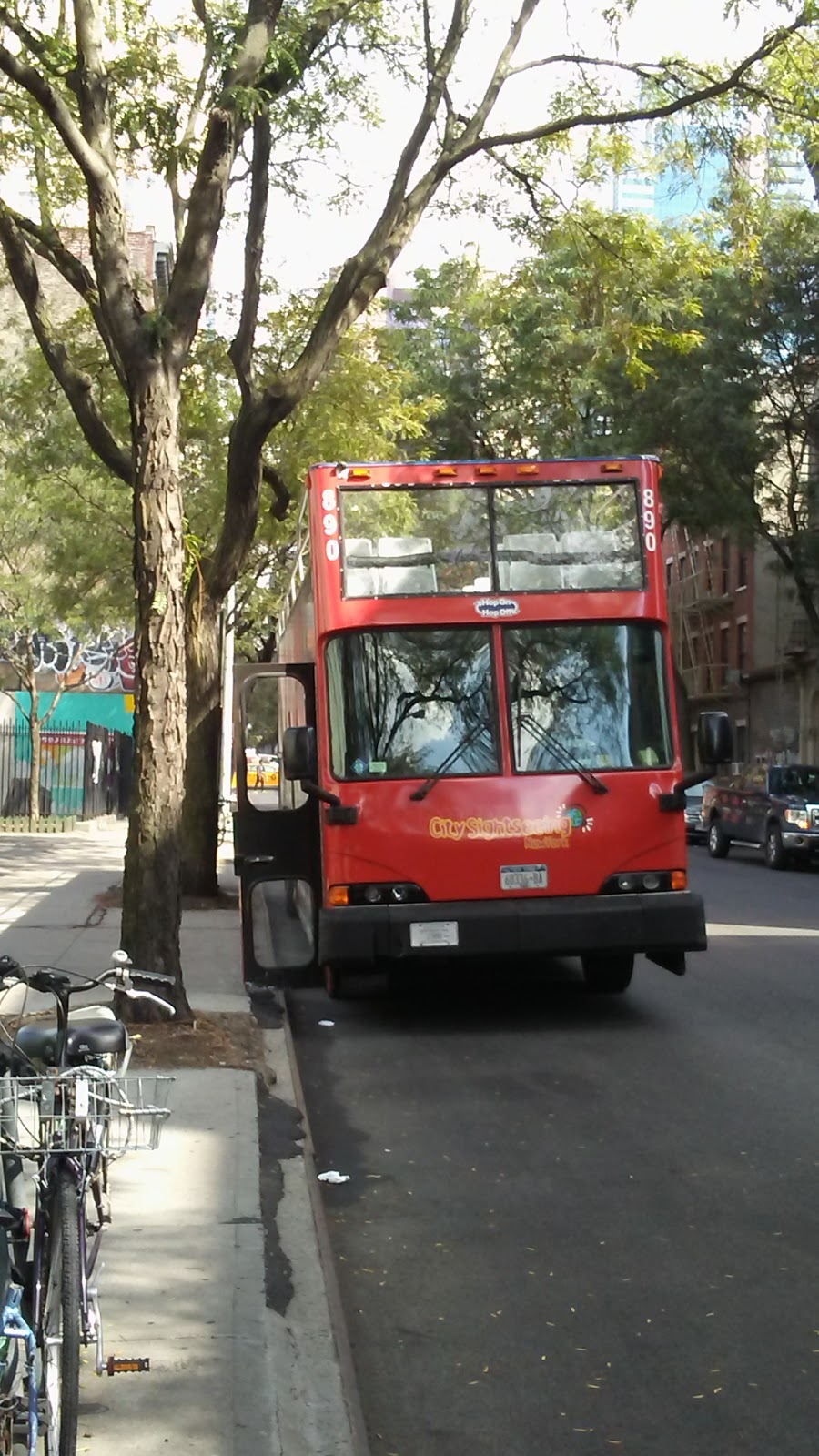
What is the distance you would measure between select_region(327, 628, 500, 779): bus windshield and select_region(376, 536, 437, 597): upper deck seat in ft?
0.91

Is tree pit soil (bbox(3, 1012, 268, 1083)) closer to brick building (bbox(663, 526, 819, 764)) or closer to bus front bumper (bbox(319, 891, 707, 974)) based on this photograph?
bus front bumper (bbox(319, 891, 707, 974))

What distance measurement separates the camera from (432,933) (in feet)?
36.4

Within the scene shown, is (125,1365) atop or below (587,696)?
below

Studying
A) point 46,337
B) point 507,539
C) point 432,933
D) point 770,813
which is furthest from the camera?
point 770,813

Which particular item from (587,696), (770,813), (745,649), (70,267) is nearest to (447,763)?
(587,696)

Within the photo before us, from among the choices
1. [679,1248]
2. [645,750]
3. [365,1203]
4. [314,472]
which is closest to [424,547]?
[314,472]

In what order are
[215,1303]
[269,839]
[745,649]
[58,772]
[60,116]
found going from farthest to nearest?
[745,649] → [58,772] → [269,839] → [60,116] → [215,1303]

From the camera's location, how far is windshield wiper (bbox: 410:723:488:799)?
11.2 m

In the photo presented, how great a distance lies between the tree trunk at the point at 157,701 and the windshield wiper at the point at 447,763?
1628mm

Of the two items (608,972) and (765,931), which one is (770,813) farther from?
(608,972)

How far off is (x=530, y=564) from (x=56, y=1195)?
26.6ft

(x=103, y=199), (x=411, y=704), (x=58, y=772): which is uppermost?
(x=103, y=199)

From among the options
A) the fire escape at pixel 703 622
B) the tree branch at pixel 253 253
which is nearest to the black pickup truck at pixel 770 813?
the tree branch at pixel 253 253

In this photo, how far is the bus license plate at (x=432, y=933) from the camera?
436 inches
